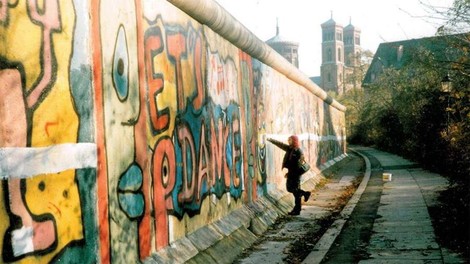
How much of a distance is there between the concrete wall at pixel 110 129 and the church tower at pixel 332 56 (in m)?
123

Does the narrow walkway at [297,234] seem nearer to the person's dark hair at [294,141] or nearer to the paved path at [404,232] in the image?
the paved path at [404,232]

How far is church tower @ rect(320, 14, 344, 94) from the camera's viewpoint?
132500mm

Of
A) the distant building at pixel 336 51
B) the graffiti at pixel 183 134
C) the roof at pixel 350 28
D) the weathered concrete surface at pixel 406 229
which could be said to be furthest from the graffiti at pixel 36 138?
the roof at pixel 350 28

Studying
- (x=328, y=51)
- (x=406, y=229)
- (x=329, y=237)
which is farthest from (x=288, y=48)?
(x=329, y=237)

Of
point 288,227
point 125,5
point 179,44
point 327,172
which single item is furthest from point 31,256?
point 327,172

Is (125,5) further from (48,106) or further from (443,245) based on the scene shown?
(443,245)

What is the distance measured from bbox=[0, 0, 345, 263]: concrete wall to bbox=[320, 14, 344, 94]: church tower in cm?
12331

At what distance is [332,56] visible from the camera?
143 m

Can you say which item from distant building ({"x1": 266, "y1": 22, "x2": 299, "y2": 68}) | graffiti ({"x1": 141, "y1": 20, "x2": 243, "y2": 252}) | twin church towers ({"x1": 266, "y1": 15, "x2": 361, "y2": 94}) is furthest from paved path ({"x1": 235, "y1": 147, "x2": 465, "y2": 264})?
distant building ({"x1": 266, "y1": 22, "x2": 299, "y2": 68})

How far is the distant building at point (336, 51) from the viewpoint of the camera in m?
132

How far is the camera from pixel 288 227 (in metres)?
Result: 9.68

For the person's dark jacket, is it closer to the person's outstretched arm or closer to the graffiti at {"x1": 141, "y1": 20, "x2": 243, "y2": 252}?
the person's outstretched arm

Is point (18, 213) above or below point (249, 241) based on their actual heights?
above

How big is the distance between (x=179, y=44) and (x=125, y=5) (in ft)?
4.77
